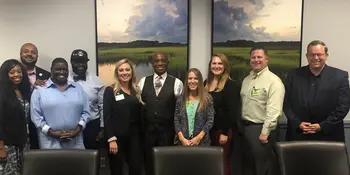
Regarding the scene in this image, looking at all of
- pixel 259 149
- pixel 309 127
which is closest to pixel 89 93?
pixel 259 149

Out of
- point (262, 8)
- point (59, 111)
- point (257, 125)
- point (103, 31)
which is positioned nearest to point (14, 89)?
point (59, 111)

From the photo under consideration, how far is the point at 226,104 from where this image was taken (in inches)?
121

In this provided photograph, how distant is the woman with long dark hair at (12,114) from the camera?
9.48 ft

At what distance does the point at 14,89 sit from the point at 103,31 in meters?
1.05

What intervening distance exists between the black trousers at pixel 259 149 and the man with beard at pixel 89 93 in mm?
1362

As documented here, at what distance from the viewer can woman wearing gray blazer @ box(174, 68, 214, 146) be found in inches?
116

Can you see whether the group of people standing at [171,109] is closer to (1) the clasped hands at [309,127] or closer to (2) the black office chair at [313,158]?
(1) the clasped hands at [309,127]

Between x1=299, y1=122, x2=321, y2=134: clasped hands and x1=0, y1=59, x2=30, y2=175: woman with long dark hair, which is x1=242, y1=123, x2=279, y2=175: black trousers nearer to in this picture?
x1=299, y1=122, x2=321, y2=134: clasped hands

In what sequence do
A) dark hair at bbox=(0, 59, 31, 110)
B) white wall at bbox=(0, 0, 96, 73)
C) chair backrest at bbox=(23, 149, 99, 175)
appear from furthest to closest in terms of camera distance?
white wall at bbox=(0, 0, 96, 73) → dark hair at bbox=(0, 59, 31, 110) → chair backrest at bbox=(23, 149, 99, 175)

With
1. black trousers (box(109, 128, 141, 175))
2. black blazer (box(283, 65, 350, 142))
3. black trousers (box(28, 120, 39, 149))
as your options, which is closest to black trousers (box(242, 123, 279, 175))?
black blazer (box(283, 65, 350, 142))

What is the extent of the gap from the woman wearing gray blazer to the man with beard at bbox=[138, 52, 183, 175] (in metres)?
0.12

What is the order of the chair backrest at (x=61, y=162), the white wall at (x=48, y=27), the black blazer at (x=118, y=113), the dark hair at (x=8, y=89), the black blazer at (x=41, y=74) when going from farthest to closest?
1. the white wall at (x=48, y=27)
2. the black blazer at (x=41, y=74)
3. the black blazer at (x=118, y=113)
4. the dark hair at (x=8, y=89)
5. the chair backrest at (x=61, y=162)

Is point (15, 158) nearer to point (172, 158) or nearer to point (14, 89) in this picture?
point (14, 89)

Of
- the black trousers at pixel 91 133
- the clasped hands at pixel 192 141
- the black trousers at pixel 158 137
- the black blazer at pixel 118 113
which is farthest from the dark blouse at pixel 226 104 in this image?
the black trousers at pixel 91 133
